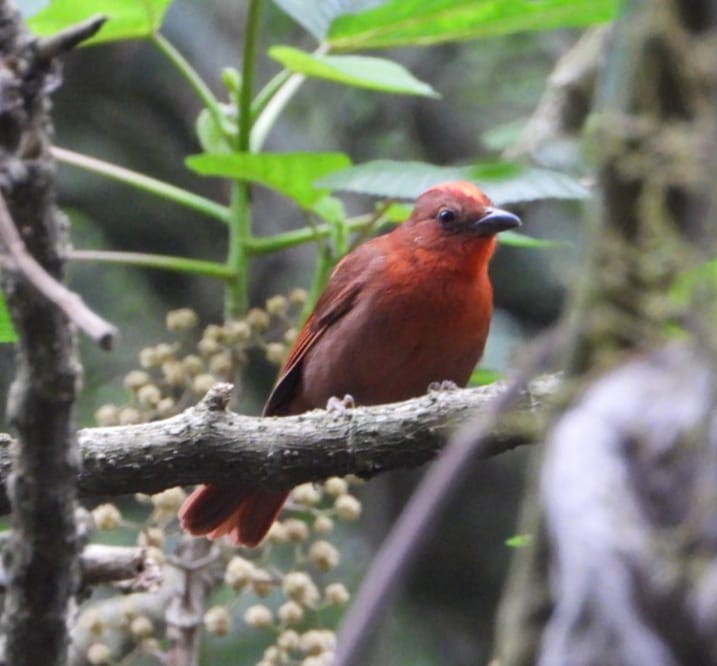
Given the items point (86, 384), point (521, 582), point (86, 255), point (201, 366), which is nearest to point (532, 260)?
point (86, 384)

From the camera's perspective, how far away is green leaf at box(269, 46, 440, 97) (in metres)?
3.38

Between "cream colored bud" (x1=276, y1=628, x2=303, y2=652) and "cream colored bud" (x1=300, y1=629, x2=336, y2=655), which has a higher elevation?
"cream colored bud" (x1=276, y1=628, x2=303, y2=652)

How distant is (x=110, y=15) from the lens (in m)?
3.62

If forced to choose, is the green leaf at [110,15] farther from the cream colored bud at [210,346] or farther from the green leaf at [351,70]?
the cream colored bud at [210,346]

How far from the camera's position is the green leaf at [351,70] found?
3383mm

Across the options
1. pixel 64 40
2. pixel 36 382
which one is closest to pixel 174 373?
pixel 36 382

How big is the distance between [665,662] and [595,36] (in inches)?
183

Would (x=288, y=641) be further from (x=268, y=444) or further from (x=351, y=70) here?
(x=351, y=70)

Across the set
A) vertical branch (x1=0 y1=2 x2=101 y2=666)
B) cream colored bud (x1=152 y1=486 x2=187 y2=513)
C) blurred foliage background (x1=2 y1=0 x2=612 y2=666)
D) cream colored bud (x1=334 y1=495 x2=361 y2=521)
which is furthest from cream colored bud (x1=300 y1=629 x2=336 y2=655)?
blurred foliage background (x1=2 y1=0 x2=612 y2=666)

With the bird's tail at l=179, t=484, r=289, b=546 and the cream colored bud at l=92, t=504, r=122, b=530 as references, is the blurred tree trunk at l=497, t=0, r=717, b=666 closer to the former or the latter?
the cream colored bud at l=92, t=504, r=122, b=530

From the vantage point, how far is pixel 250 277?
6223 millimetres

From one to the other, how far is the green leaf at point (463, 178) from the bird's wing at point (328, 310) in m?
0.96

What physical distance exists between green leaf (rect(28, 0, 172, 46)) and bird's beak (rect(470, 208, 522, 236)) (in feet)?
4.05

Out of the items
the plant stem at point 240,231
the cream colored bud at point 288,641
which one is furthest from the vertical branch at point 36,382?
the plant stem at point 240,231
